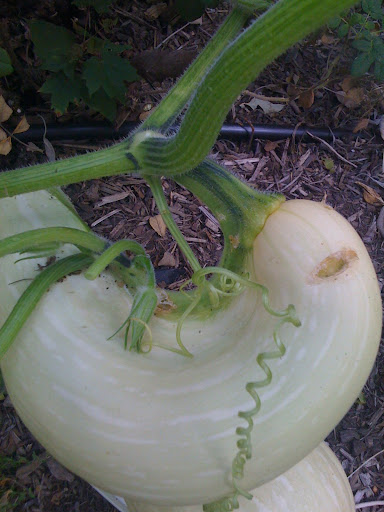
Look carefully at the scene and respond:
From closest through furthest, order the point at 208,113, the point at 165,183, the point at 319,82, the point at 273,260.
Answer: the point at 208,113
the point at 273,260
the point at 165,183
the point at 319,82

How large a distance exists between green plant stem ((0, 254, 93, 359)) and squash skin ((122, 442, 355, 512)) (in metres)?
0.53

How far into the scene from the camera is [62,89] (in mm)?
1418

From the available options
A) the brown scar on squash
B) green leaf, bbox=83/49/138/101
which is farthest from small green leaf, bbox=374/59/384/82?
the brown scar on squash

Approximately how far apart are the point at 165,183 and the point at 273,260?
91cm

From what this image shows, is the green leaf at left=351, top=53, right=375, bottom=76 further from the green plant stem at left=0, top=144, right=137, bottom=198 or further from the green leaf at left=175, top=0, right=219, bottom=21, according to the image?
the green plant stem at left=0, top=144, right=137, bottom=198


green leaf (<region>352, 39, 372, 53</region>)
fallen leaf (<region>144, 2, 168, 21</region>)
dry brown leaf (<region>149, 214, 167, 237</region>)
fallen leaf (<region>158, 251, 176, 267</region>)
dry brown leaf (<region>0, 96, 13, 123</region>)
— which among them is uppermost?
green leaf (<region>352, 39, 372, 53</region>)

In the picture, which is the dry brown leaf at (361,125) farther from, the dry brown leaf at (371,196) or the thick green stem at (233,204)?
the thick green stem at (233,204)

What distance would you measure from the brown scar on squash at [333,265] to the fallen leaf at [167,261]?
842mm

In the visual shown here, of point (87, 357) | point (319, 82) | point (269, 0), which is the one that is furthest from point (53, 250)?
point (319, 82)

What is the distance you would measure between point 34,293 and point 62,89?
742mm

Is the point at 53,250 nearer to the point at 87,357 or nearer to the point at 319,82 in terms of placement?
the point at 87,357

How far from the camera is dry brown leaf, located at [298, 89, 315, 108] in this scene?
1.86 metres

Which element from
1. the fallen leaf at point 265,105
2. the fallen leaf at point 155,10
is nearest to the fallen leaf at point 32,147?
the fallen leaf at point 155,10

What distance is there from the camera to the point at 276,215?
36.3 inches
